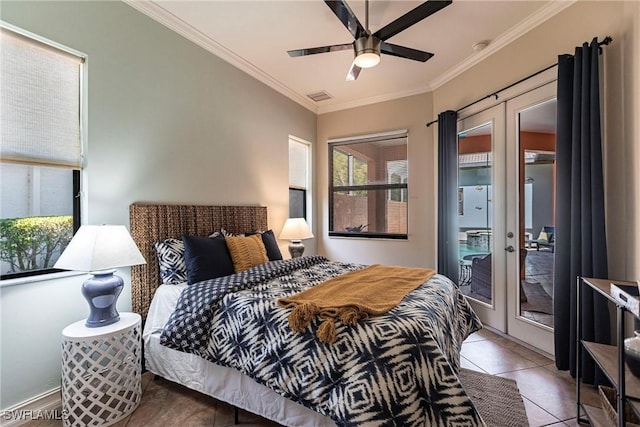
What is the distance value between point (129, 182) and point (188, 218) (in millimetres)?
571

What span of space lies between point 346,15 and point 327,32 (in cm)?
91

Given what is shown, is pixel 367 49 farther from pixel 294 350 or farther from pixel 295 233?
pixel 295 233

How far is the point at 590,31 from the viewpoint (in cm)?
223

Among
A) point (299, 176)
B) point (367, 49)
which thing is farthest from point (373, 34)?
point (299, 176)

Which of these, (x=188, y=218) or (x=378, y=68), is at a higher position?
(x=378, y=68)

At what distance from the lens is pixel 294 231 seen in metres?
3.86

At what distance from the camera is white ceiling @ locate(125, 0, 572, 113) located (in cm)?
248

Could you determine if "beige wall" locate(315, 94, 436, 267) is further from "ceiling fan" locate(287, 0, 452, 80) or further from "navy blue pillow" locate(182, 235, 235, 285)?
"navy blue pillow" locate(182, 235, 235, 285)

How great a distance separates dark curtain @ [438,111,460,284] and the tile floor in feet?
3.94

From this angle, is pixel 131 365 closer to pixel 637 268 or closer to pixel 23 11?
pixel 23 11

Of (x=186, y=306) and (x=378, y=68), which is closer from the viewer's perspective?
(x=186, y=306)

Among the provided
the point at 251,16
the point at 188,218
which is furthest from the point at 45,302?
the point at 251,16

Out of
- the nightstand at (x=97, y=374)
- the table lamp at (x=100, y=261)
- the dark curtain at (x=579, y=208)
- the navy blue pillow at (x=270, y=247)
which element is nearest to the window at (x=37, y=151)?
the table lamp at (x=100, y=261)

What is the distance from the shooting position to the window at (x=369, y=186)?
4371mm
